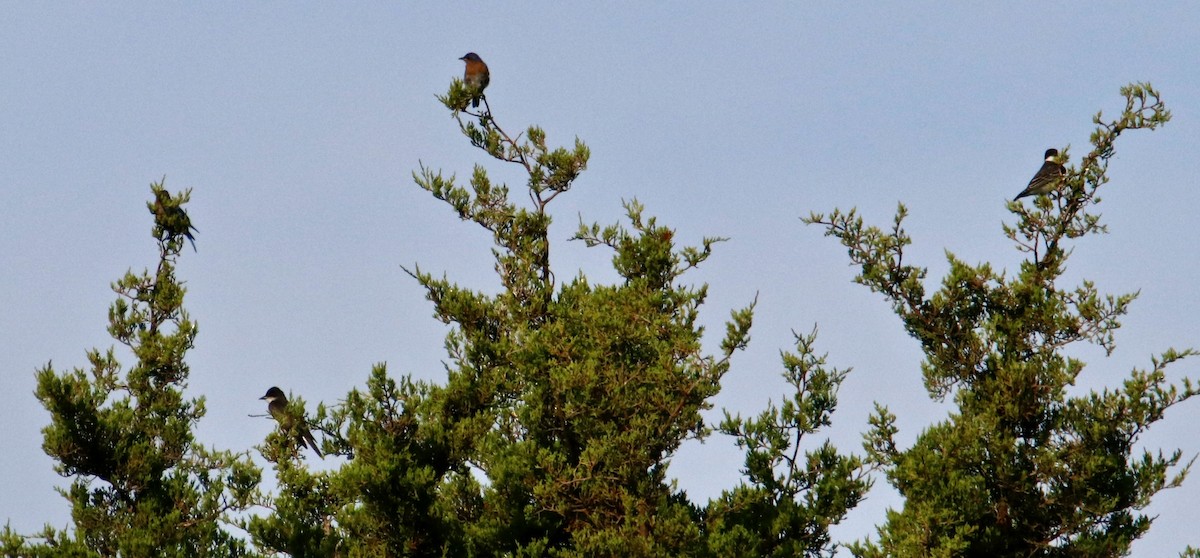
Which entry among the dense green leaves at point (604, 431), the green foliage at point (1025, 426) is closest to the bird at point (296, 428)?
the dense green leaves at point (604, 431)

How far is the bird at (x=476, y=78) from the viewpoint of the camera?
20.4 m

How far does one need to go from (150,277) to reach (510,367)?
4.83m

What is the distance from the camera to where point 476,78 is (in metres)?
20.7

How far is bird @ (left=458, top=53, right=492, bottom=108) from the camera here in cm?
2038

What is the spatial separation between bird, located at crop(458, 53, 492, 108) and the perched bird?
13.2 feet

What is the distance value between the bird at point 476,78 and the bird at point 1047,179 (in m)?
7.01

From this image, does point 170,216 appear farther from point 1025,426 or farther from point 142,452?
point 1025,426

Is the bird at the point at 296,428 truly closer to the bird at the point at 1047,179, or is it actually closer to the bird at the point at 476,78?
the bird at the point at 476,78

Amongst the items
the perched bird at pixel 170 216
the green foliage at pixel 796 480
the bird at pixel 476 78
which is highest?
the bird at pixel 476 78

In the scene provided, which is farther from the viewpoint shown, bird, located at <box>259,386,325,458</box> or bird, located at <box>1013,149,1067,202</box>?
bird, located at <box>259,386,325,458</box>

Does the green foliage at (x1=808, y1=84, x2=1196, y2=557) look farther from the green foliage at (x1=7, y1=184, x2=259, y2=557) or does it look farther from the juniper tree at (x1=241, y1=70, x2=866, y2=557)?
the green foliage at (x1=7, y1=184, x2=259, y2=557)

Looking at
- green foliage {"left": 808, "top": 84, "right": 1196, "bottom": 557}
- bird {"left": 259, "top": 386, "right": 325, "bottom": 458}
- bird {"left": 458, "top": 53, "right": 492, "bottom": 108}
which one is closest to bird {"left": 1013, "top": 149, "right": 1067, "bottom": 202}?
green foliage {"left": 808, "top": 84, "right": 1196, "bottom": 557}

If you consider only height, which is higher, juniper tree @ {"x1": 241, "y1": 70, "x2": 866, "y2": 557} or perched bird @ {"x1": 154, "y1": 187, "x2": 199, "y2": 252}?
perched bird @ {"x1": 154, "y1": 187, "x2": 199, "y2": 252}

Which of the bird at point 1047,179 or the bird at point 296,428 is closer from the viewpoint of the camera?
the bird at point 1047,179
